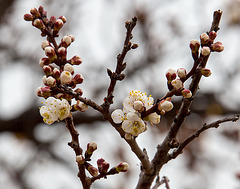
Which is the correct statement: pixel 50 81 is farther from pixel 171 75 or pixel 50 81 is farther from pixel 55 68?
pixel 171 75

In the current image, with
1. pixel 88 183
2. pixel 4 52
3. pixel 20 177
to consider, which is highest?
pixel 4 52

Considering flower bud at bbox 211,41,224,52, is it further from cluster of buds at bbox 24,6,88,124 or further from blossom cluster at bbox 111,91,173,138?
cluster of buds at bbox 24,6,88,124

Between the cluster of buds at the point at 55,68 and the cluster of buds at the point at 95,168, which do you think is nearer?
the cluster of buds at the point at 55,68

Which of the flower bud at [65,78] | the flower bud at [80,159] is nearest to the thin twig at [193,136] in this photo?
the flower bud at [80,159]

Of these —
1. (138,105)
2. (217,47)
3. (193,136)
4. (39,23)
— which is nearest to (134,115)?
(138,105)

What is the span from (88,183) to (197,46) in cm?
66

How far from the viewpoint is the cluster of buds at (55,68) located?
1.25 m

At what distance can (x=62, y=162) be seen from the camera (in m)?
5.84

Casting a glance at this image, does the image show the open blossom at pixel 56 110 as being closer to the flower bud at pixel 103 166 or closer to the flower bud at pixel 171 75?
the flower bud at pixel 103 166

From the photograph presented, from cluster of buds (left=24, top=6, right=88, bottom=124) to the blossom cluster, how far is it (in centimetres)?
14

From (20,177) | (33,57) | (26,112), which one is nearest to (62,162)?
(20,177)

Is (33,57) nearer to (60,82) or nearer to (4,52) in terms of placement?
(4,52)

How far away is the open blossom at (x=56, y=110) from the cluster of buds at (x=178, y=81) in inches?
15.2

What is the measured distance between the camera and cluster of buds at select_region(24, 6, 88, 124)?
1.25 m
